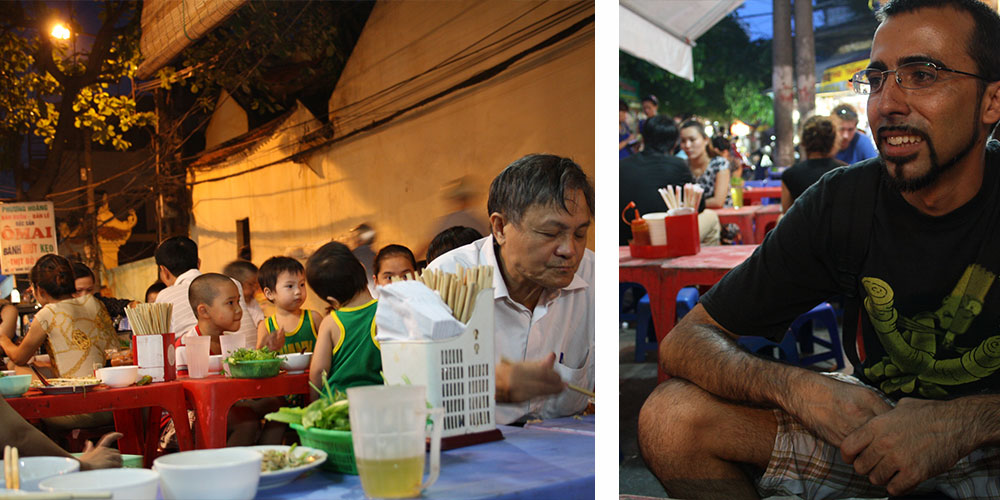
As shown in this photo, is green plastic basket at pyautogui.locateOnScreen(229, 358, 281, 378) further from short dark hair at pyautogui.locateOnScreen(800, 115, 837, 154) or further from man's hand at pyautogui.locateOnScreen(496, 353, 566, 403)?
short dark hair at pyautogui.locateOnScreen(800, 115, 837, 154)

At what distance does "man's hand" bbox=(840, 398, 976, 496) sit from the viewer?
2090mm

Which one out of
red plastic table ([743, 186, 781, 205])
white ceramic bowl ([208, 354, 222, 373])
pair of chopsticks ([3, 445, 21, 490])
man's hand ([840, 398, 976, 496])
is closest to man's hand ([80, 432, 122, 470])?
pair of chopsticks ([3, 445, 21, 490])

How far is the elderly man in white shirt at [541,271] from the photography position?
8.84 ft

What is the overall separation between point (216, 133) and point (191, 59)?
25 centimetres

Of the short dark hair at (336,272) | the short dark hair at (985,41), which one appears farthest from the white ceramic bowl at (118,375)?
the short dark hair at (985,41)

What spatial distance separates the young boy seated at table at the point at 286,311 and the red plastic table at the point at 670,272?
1132 millimetres

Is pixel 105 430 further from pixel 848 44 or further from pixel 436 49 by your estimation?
pixel 848 44

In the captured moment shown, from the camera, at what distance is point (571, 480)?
62.7 inches

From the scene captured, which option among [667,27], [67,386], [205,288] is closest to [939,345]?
[667,27]

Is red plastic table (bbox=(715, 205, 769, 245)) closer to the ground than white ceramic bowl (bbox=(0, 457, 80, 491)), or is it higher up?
higher up

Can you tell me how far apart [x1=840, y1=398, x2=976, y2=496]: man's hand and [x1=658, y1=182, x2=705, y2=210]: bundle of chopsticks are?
88 cm

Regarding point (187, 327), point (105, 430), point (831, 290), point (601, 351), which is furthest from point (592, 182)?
point (105, 430)

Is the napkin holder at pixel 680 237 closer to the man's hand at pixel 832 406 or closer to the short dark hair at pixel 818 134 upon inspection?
the short dark hair at pixel 818 134

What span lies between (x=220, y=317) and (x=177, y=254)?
0.28 metres
